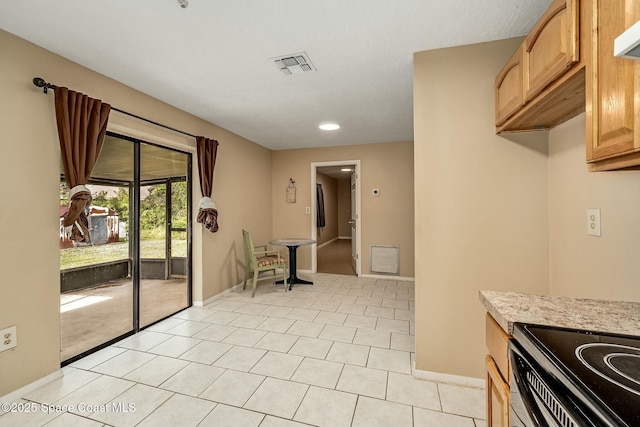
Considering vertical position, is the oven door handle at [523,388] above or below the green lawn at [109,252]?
below

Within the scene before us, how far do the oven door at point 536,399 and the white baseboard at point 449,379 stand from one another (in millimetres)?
1146

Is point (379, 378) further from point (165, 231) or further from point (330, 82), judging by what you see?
point (165, 231)

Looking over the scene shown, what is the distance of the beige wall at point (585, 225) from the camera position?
3.88ft

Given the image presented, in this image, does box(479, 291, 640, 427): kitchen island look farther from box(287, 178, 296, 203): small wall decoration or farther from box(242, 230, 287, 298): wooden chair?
box(287, 178, 296, 203): small wall decoration

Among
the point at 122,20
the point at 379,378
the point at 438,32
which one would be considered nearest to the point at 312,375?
the point at 379,378

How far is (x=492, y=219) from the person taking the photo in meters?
1.87

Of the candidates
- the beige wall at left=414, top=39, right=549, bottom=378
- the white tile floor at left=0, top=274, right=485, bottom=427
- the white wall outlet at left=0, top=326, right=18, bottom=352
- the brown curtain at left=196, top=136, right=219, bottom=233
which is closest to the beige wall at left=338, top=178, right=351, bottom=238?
the brown curtain at left=196, top=136, right=219, bottom=233

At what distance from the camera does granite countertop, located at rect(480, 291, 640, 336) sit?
938 mm

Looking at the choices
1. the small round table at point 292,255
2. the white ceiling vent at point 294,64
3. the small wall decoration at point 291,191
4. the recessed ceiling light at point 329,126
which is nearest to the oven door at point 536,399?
the white ceiling vent at point 294,64

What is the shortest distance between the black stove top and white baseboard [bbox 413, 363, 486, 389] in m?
1.28

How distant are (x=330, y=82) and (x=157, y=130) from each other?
1.88 m

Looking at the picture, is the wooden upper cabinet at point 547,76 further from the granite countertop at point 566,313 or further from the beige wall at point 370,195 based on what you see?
the beige wall at point 370,195

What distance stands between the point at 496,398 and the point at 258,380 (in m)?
1.51

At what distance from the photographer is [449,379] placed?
6.34 ft
